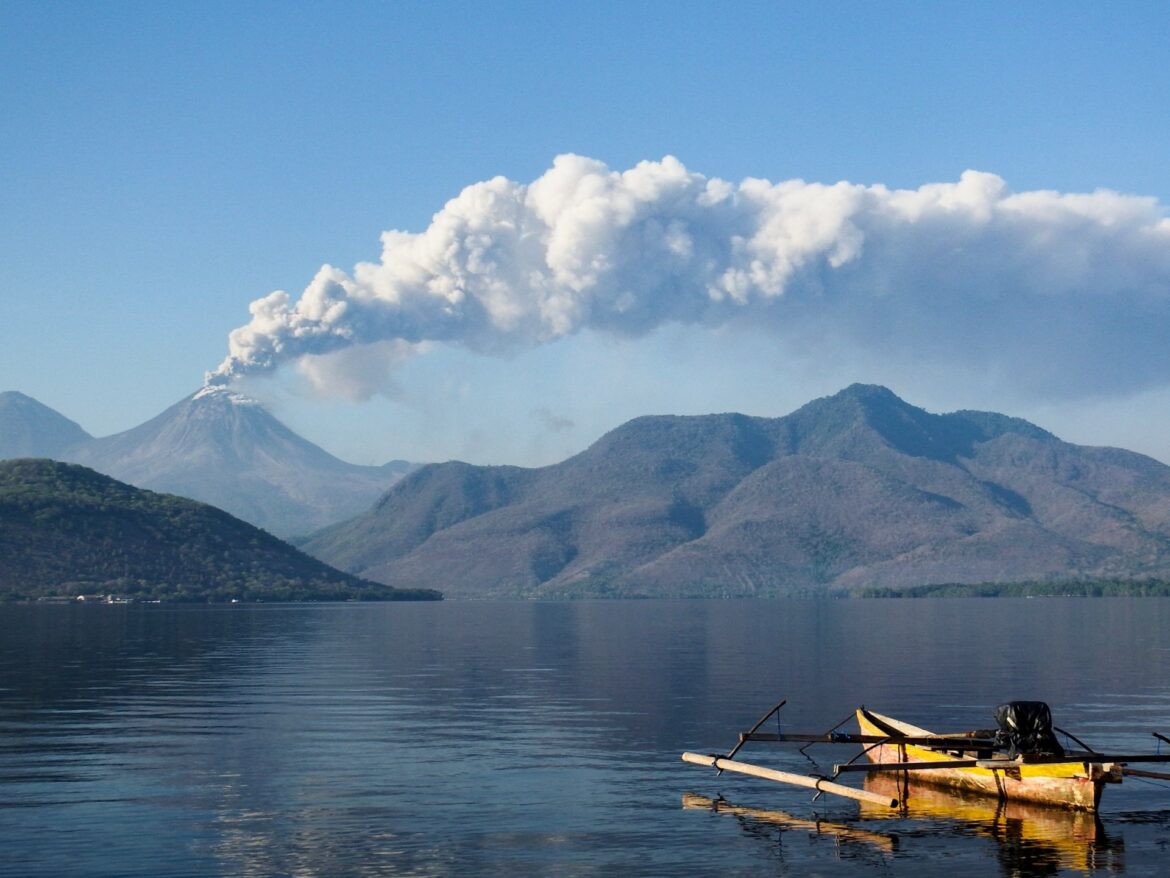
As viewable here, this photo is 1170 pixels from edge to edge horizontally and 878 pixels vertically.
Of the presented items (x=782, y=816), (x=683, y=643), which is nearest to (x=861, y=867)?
(x=782, y=816)

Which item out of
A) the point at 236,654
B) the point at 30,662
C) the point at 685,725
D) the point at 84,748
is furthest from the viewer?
the point at 236,654

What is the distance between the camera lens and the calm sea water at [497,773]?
4706 cm

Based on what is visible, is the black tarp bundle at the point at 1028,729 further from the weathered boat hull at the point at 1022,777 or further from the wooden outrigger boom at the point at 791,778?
the wooden outrigger boom at the point at 791,778

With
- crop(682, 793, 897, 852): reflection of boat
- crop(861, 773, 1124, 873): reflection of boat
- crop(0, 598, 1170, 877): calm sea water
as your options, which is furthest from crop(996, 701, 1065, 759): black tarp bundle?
crop(682, 793, 897, 852): reflection of boat

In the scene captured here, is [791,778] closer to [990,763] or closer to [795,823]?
[795,823]

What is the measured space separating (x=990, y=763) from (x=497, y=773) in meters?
20.9

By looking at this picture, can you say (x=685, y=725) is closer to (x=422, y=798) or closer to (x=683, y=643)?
(x=422, y=798)

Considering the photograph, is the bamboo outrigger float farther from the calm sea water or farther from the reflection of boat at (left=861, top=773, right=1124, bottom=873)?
the calm sea water

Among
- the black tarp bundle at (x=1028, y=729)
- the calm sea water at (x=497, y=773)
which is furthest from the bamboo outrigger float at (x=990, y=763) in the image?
the calm sea water at (x=497, y=773)

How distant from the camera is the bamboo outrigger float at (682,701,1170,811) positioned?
5425 cm

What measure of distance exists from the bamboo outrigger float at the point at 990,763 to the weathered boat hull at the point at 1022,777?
0.12 feet

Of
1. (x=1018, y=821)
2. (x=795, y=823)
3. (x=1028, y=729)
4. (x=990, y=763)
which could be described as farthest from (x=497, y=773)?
(x=1028, y=729)

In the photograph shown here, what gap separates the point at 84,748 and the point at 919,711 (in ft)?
158

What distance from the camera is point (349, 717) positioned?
275ft
